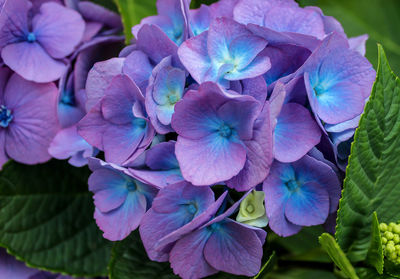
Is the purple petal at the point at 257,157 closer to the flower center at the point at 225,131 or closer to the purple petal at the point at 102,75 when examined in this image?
the flower center at the point at 225,131

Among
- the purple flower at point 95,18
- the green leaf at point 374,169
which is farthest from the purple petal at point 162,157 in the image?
the purple flower at point 95,18

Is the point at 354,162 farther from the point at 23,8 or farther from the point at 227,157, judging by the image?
the point at 23,8

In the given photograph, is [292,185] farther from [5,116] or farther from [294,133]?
[5,116]

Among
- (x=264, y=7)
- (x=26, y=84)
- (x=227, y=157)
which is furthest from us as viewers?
(x=26, y=84)

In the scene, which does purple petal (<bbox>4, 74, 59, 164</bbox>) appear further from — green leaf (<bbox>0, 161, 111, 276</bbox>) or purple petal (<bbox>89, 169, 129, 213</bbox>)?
purple petal (<bbox>89, 169, 129, 213</bbox>)

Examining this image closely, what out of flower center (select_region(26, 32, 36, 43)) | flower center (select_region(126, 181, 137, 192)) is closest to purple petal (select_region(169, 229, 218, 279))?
flower center (select_region(126, 181, 137, 192))

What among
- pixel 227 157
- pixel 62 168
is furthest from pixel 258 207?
pixel 62 168
